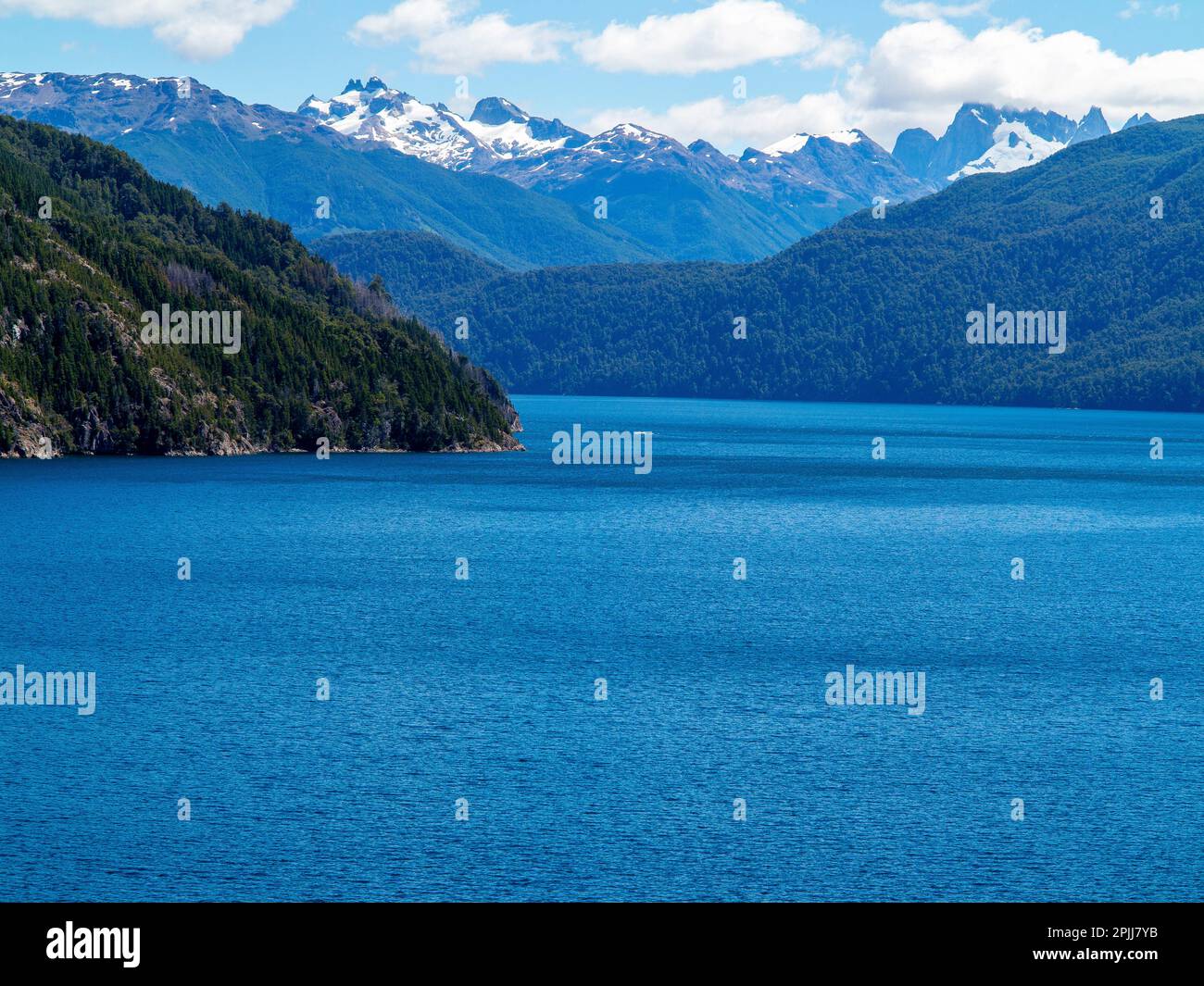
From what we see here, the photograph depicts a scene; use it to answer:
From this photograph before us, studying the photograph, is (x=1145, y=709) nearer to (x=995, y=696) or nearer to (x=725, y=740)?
(x=995, y=696)

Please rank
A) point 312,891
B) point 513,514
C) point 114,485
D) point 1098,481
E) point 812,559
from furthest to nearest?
1. point 1098,481
2. point 114,485
3. point 513,514
4. point 812,559
5. point 312,891
